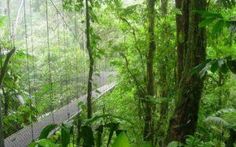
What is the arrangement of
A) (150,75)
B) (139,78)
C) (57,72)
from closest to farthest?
(150,75) → (139,78) → (57,72)

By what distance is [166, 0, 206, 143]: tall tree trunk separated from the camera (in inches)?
58.2

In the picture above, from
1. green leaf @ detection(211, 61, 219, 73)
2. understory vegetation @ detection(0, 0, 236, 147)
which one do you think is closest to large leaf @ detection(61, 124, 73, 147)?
understory vegetation @ detection(0, 0, 236, 147)

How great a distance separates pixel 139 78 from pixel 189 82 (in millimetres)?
1278

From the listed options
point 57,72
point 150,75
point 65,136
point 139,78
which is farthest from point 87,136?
point 57,72

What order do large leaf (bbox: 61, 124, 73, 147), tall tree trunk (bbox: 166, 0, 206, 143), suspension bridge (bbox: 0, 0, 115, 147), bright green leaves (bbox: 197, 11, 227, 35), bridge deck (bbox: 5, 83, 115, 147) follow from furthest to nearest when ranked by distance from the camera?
1. suspension bridge (bbox: 0, 0, 115, 147)
2. bridge deck (bbox: 5, 83, 115, 147)
3. tall tree trunk (bbox: 166, 0, 206, 143)
4. bright green leaves (bbox: 197, 11, 227, 35)
5. large leaf (bbox: 61, 124, 73, 147)

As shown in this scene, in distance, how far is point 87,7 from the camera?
1884 millimetres

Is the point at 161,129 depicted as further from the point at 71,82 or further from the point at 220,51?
the point at 71,82

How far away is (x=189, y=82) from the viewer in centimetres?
150

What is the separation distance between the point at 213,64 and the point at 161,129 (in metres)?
1.36

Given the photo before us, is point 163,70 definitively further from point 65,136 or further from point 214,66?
point 65,136

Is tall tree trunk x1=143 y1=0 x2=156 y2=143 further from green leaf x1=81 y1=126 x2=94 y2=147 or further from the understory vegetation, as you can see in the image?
green leaf x1=81 y1=126 x2=94 y2=147

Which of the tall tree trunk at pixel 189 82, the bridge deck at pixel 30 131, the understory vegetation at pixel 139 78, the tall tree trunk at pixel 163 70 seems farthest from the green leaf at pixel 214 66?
the tall tree trunk at pixel 163 70

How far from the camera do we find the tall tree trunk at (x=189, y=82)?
1.48m

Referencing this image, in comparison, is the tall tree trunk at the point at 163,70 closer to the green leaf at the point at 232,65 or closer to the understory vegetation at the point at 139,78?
the understory vegetation at the point at 139,78
